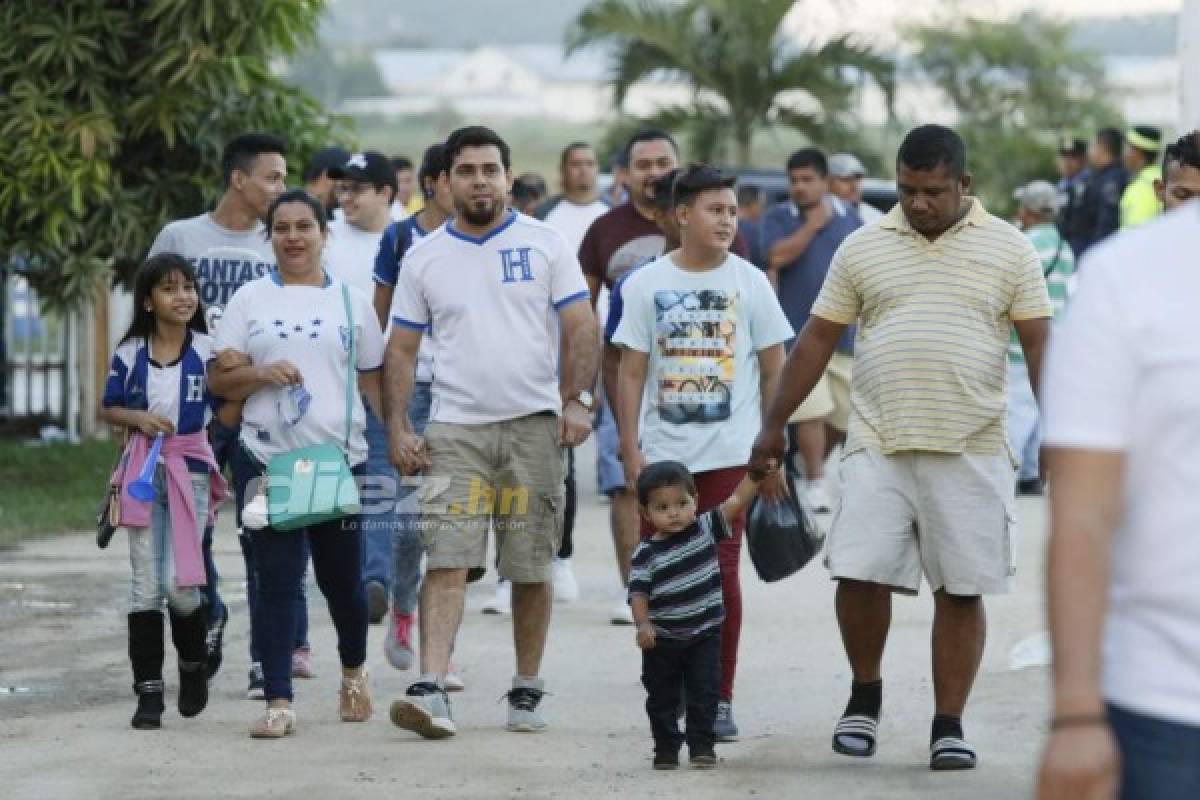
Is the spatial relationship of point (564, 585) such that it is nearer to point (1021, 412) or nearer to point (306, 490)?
point (306, 490)

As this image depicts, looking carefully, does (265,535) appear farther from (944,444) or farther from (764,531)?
(944,444)

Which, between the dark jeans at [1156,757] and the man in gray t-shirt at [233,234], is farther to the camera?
the man in gray t-shirt at [233,234]

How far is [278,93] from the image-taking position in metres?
15.1

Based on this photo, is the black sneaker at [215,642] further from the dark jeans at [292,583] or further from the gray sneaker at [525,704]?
the gray sneaker at [525,704]

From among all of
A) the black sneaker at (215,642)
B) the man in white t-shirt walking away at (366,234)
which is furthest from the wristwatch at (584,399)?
the man in white t-shirt walking away at (366,234)

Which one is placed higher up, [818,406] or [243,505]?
[818,406]

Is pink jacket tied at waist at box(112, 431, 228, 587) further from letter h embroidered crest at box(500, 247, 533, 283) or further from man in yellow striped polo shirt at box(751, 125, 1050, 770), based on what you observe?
man in yellow striped polo shirt at box(751, 125, 1050, 770)

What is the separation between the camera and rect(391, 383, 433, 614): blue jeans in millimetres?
9521

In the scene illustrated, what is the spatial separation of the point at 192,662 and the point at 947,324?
2843 millimetres

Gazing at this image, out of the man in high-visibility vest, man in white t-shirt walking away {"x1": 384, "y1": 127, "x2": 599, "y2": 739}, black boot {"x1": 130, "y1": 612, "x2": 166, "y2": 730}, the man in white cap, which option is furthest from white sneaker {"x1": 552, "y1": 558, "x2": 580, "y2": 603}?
Result: the man in high-visibility vest

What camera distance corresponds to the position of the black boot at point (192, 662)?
839 centimetres

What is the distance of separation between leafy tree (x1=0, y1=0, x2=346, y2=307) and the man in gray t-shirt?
5.14 metres

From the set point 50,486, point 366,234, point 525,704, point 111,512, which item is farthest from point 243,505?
point 50,486

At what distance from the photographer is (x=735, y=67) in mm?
31719
